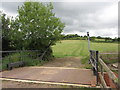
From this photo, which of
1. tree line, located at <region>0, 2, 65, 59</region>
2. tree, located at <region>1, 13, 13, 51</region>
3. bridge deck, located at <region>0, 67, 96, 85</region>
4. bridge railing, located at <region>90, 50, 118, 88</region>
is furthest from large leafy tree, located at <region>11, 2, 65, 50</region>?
bridge railing, located at <region>90, 50, 118, 88</region>

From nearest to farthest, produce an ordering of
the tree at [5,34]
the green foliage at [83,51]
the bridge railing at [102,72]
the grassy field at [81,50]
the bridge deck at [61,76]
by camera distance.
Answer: the bridge railing at [102,72] → the bridge deck at [61,76] → the tree at [5,34] → the green foliage at [83,51] → the grassy field at [81,50]

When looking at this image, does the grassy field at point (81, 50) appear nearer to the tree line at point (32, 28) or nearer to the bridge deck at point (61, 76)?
the tree line at point (32, 28)

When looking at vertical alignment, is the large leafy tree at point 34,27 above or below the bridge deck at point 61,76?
above

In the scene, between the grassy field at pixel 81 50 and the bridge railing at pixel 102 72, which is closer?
the bridge railing at pixel 102 72

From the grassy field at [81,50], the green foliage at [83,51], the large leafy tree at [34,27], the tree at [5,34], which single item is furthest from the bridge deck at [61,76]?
the tree at [5,34]

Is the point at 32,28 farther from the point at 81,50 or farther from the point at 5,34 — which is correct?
the point at 81,50

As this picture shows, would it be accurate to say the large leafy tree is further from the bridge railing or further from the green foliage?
the bridge railing

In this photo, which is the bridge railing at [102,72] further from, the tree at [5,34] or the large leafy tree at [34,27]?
the tree at [5,34]

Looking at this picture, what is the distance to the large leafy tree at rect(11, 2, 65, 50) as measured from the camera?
10.4 metres

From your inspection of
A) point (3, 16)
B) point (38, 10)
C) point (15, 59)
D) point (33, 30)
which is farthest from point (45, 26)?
point (3, 16)

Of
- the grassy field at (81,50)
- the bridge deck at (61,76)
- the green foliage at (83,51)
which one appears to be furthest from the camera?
the grassy field at (81,50)

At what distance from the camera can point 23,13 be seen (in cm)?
1078

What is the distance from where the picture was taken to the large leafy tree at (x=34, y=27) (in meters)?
10.4

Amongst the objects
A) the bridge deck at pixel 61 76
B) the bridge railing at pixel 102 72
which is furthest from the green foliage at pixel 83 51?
the bridge railing at pixel 102 72
